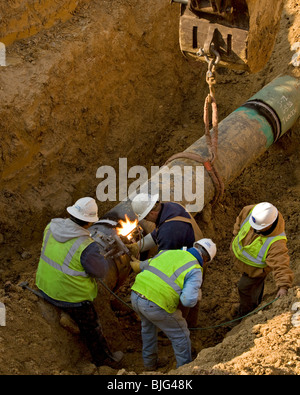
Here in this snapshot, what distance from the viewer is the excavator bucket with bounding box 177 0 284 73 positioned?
4.50m

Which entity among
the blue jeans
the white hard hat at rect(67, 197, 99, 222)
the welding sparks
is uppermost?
the white hard hat at rect(67, 197, 99, 222)

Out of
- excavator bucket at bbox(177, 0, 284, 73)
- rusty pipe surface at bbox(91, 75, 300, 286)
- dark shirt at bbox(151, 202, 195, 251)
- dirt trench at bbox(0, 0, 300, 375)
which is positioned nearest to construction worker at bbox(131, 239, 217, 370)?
dark shirt at bbox(151, 202, 195, 251)

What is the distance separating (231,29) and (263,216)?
1.75m

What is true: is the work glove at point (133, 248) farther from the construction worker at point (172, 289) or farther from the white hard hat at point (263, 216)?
the white hard hat at point (263, 216)

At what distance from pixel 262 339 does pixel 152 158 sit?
4404 millimetres

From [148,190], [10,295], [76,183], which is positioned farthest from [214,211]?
[10,295]

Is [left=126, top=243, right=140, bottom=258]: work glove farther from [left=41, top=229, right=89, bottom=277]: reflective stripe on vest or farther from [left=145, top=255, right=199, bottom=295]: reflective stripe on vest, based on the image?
[left=145, top=255, right=199, bottom=295]: reflective stripe on vest

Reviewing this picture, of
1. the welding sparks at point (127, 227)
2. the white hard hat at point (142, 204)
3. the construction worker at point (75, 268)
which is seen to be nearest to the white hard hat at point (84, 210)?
the construction worker at point (75, 268)

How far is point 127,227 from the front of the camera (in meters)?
5.54

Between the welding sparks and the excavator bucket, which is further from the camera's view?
the welding sparks

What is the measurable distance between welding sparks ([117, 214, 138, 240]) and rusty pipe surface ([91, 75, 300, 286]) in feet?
1.88

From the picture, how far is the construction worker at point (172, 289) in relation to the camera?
177 inches

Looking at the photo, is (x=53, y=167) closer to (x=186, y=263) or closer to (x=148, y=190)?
(x=148, y=190)

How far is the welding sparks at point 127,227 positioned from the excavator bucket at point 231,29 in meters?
1.90
